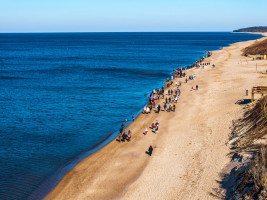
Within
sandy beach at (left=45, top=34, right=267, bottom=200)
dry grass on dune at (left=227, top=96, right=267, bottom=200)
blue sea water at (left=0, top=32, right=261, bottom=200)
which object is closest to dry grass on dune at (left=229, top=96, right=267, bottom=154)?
dry grass on dune at (left=227, top=96, right=267, bottom=200)

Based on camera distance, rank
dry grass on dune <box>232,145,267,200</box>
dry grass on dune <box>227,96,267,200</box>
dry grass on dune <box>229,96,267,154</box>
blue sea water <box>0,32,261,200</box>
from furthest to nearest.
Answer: blue sea water <box>0,32,261,200</box>, dry grass on dune <box>229,96,267,154</box>, dry grass on dune <box>227,96,267,200</box>, dry grass on dune <box>232,145,267,200</box>

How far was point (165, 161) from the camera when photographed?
25875 millimetres

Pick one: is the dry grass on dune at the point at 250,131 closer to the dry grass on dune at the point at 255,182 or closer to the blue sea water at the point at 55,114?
the dry grass on dune at the point at 255,182

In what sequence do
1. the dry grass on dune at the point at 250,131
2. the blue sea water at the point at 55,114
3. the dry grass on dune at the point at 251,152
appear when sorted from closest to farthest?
1. the dry grass on dune at the point at 251,152
2. the dry grass on dune at the point at 250,131
3. the blue sea water at the point at 55,114

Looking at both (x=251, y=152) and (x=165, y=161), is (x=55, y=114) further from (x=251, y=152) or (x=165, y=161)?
(x=251, y=152)

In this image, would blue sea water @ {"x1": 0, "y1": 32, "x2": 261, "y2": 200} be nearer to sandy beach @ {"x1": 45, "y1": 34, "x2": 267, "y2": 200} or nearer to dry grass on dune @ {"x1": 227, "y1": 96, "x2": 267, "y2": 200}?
sandy beach @ {"x1": 45, "y1": 34, "x2": 267, "y2": 200}

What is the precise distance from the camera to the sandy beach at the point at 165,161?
21.6 metres

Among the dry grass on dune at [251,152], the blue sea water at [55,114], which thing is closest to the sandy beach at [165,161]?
the dry grass on dune at [251,152]

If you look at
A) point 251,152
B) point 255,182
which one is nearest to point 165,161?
point 251,152

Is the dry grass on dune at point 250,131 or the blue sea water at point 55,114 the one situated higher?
the dry grass on dune at point 250,131

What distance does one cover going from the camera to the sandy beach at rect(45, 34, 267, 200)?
70.8 feet

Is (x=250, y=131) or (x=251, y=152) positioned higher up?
(x=250, y=131)

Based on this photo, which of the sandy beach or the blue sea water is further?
the blue sea water

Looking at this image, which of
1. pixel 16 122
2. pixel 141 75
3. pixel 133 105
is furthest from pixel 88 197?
pixel 141 75
